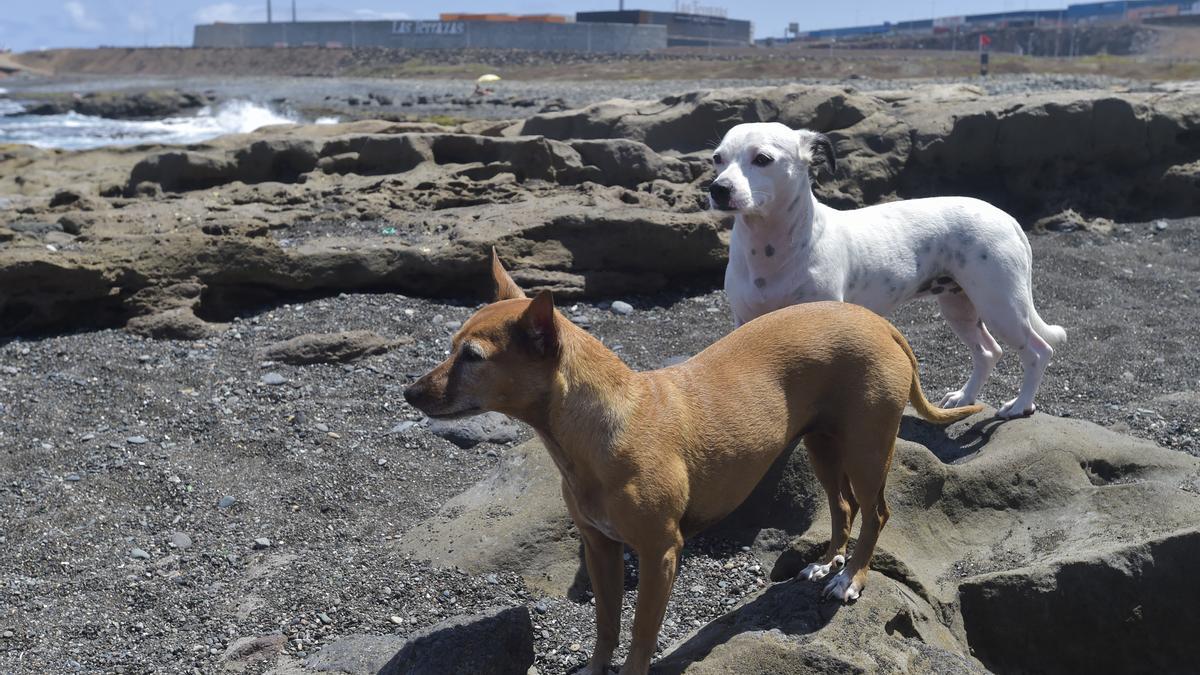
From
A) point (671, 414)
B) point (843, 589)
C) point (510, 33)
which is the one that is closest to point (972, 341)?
point (843, 589)

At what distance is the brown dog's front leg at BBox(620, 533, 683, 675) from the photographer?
3967 millimetres

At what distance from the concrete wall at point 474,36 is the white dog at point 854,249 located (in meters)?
87.6

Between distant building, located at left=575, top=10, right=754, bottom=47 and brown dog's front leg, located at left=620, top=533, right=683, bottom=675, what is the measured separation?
99441 mm

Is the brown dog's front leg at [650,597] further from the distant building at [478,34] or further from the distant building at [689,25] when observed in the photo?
the distant building at [689,25]

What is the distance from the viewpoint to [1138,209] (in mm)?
12953

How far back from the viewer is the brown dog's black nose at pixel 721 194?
5.90 meters

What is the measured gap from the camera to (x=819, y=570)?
460cm

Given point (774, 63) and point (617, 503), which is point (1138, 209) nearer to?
point (617, 503)

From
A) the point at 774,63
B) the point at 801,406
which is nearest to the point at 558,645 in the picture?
the point at 801,406

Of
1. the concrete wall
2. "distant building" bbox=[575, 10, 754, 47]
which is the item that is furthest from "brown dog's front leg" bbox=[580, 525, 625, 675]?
"distant building" bbox=[575, 10, 754, 47]

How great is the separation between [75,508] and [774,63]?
61454 mm

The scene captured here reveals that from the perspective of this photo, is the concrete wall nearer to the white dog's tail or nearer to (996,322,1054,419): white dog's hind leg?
the white dog's tail

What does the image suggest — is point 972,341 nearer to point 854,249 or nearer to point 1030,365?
point 1030,365

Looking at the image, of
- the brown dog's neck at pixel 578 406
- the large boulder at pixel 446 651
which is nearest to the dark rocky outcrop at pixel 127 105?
the large boulder at pixel 446 651
